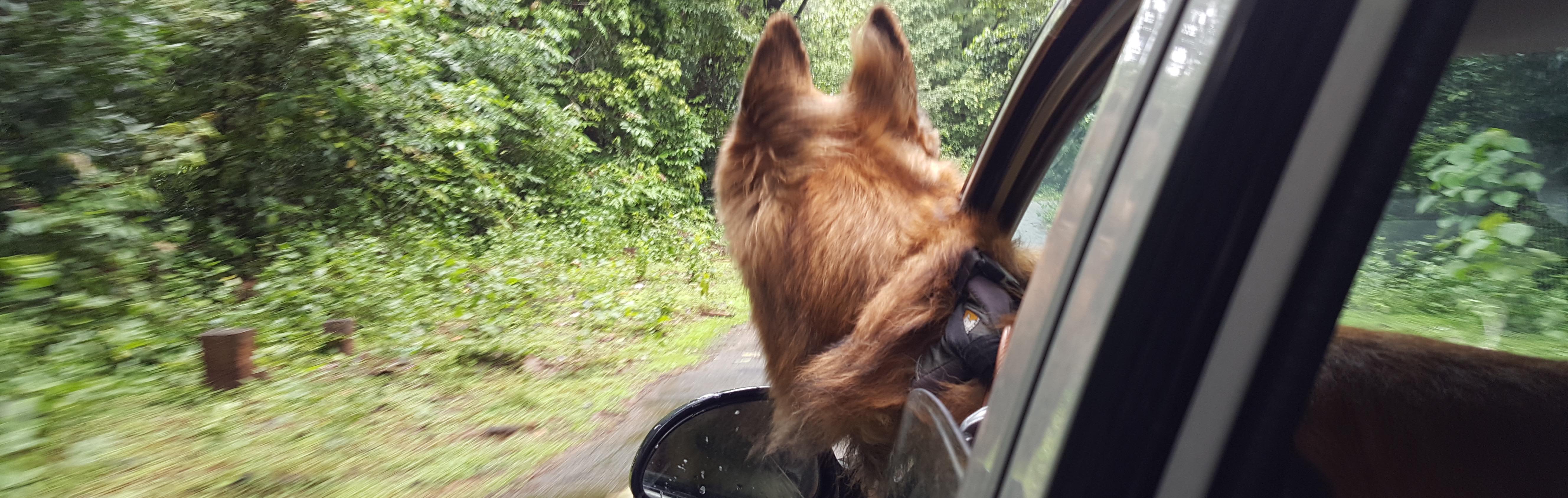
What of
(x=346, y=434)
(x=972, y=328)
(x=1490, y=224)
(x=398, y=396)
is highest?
(x=1490, y=224)

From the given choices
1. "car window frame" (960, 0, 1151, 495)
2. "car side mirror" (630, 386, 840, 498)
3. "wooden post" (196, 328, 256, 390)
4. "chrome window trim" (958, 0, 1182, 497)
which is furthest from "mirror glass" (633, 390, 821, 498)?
"wooden post" (196, 328, 256, 390)

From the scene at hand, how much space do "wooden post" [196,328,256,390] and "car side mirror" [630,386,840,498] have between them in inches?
115

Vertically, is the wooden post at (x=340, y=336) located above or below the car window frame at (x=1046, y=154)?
below

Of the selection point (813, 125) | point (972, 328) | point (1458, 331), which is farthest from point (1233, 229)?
point (813, 125)

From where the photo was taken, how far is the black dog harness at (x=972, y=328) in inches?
55.6

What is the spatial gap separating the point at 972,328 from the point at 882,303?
0.23 metres

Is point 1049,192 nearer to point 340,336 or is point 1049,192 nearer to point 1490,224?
point 1490,224

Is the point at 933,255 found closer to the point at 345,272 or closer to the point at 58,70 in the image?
the point at 58,70

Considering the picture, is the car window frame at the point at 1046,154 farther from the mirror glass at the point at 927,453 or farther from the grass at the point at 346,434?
the grass at the point at 346,434

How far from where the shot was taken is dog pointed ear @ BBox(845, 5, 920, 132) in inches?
79.0

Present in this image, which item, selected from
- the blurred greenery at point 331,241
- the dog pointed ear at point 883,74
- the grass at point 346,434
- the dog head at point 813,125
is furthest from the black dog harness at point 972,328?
the grass at point 346,434

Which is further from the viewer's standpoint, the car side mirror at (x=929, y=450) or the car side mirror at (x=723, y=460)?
the car side mirror at (x=723, y=460)

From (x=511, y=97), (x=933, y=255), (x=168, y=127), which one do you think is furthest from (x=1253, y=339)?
(x=511, y=97)

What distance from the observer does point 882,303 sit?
163cm
